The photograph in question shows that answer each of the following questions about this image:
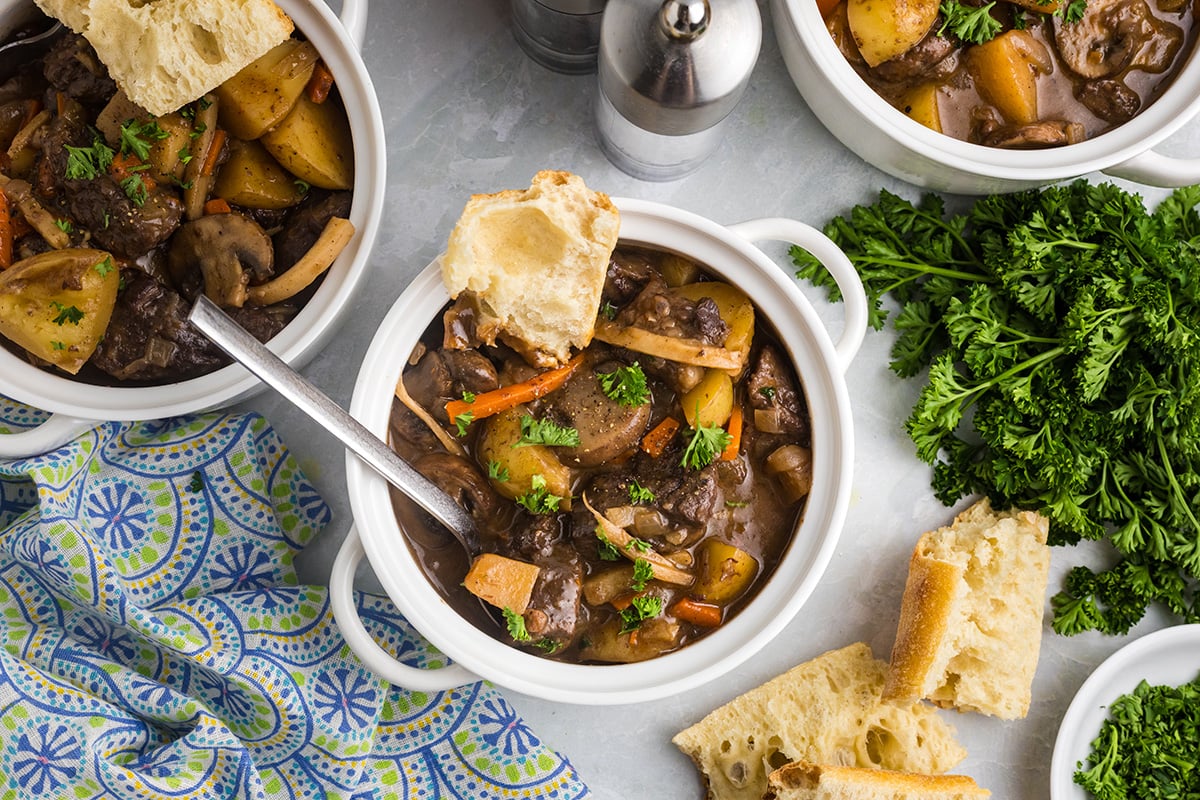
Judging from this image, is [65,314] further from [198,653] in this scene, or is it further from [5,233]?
[198,653]

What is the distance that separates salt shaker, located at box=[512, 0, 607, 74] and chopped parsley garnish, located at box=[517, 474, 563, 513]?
1212mm

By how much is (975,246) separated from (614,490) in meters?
1.32

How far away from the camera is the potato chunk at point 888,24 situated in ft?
8.61

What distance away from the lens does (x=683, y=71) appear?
2.32 meters

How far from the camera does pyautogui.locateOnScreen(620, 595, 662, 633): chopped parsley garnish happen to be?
7.89 ft

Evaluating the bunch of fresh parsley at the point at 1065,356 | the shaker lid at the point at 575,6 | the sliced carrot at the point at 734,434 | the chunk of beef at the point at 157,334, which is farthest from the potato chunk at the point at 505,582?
the shaker lid at the point at 575,6

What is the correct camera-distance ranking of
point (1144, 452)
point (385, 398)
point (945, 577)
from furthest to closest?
point (1144, 452), point (945, 577), point (385, 398)

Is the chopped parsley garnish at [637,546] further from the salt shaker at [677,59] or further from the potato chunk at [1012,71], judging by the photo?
the potato chunk at [1012,71]

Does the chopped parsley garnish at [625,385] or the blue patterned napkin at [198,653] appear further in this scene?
the blue patterned napkin at [198,653]

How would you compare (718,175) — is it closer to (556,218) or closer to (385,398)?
(556,218)

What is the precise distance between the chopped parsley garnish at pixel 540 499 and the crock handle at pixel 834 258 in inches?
29.8

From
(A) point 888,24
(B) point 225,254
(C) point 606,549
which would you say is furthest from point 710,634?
(A) point 888,24

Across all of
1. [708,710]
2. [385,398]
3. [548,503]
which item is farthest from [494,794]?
[385,398]

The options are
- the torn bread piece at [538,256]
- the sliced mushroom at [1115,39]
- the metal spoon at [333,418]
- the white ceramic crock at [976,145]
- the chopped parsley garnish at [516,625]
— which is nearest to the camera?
the metal spoon at [333,418]
